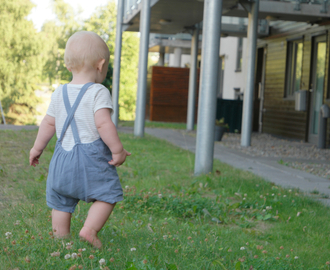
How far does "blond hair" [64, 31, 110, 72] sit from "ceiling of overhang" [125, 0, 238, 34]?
27.9 ft

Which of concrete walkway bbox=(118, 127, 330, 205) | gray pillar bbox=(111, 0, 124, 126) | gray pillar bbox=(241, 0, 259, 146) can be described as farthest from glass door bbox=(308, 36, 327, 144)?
gray pillar bbox=(111, 0, 124, 126)

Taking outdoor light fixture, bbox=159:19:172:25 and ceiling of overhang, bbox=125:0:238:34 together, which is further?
outdoor light fixture, bbox=159:19:172:25

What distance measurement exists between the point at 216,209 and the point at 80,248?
188cm

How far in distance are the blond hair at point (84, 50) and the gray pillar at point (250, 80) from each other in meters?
8.49

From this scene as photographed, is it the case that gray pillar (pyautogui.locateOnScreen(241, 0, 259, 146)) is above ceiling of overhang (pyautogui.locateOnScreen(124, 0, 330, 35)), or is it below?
below

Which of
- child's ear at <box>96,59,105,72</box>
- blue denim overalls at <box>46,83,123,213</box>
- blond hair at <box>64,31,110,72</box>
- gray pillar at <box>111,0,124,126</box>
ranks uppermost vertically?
gray pillar at <box>111,0,124,126</box>

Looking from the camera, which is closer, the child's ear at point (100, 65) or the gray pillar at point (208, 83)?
the child's ear at point (100, 65)

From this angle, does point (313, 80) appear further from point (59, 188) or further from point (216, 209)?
point (59, 188)

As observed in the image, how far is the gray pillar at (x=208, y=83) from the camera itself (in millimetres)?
5973

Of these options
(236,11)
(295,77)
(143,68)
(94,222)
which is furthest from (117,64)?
(94,222)

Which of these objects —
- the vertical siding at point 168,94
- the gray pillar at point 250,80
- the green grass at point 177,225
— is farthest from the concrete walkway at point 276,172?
the vertical siding at point 168,94

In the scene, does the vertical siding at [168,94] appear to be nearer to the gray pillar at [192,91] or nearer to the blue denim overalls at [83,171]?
the gray pillar at [192,91]

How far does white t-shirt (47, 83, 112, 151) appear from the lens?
8.39 ft

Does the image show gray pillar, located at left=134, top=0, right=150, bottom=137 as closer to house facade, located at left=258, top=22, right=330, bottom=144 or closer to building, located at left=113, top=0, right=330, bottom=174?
building, located at left=113, top=0, right=330, bottom=174
